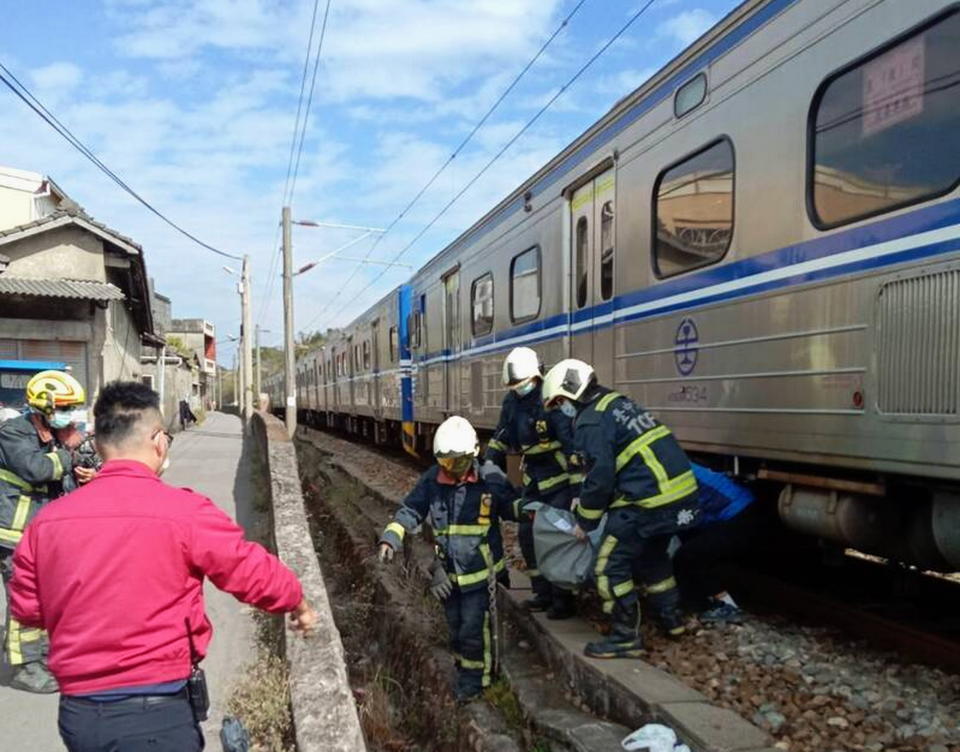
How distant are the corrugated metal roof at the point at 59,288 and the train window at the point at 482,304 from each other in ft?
22.8

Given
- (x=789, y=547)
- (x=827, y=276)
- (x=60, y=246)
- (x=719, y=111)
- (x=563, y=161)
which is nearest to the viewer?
(x=827, y=276)

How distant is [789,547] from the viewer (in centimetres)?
599

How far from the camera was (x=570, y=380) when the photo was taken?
4812 mm

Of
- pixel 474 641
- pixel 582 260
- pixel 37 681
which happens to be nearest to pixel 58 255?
pixel 582 260

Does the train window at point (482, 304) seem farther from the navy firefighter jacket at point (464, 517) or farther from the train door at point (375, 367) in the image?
the train door at point (375, 367)

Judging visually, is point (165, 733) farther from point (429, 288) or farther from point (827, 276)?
point (429, 288)

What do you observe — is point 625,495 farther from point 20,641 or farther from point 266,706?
point 20,641

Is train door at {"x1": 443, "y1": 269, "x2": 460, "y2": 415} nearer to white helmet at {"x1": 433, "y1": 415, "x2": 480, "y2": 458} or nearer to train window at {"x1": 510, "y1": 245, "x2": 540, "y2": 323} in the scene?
train window at {"x1": 510, "y1": 245, "x2": 540, "y2": 323}

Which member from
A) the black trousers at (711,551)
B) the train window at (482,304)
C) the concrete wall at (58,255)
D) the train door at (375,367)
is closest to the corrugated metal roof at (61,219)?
the concrete wall at (58,255)

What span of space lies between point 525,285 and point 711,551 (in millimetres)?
4133

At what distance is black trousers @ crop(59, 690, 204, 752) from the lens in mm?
2318

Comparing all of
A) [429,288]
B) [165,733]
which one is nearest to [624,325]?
[165,733]

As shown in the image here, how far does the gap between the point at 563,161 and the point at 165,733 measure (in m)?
6.05

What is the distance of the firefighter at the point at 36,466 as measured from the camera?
452 centimetres
